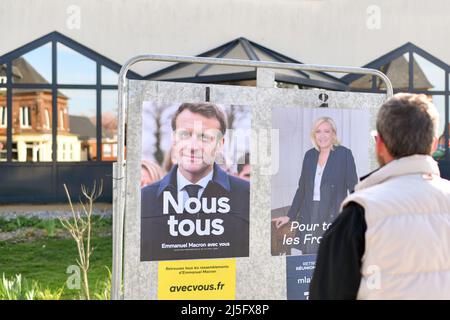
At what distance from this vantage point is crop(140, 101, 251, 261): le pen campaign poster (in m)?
3.06

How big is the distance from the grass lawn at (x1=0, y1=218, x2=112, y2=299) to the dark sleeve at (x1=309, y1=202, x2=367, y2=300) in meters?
4.37

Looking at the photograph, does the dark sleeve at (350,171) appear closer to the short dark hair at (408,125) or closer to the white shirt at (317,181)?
the white shirt at (317,181)

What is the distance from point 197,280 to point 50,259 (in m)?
5.00

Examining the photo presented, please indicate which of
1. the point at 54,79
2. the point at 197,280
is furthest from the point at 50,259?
the point at 197,280

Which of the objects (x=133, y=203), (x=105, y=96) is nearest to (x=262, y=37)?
(x=105, y=96)

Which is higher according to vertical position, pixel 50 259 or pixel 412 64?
pixel 412 64

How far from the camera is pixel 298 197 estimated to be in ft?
11.3

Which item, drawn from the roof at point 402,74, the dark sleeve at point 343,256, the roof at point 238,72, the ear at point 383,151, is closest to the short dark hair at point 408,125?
the ear at point 383,151

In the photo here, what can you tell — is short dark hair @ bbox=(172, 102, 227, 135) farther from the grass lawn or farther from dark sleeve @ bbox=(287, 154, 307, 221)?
the grass lawn

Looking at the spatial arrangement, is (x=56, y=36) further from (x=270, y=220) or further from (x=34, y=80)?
(x=270, y=220)

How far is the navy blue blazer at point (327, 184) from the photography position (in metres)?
3.45

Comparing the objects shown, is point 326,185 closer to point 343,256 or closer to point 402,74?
point 343,256
